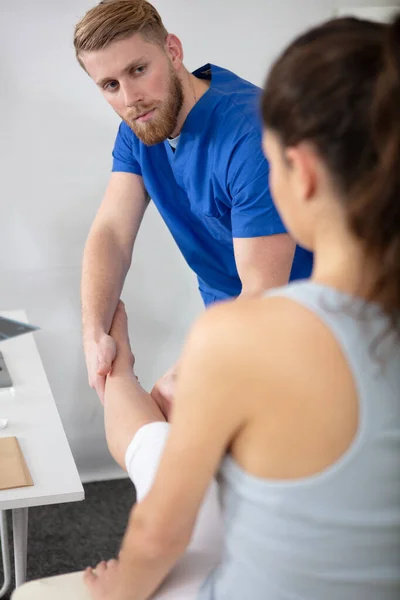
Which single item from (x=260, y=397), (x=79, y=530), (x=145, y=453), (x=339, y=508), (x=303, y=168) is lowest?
(x=79, y=530)

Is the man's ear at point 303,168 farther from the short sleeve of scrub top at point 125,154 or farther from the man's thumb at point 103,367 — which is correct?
the short sleeve of scrub top at point 125,154

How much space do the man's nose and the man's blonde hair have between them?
92 mm

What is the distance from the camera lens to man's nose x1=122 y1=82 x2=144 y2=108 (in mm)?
1696

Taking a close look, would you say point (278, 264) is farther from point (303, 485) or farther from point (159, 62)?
point (303, 485)

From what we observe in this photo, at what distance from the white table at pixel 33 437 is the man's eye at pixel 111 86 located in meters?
0.57

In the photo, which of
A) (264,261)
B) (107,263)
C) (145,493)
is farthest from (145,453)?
(107,263)

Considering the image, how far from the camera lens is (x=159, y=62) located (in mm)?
1714

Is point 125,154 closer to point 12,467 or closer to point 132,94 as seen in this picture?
point 132,94

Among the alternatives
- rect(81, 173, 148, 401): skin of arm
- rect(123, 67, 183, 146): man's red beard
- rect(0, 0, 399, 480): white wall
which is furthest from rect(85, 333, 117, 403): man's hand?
rect(0, 0, 399, 480): white wall

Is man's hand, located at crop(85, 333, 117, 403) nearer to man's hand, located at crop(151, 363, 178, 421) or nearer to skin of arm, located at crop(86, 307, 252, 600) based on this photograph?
man's hand, located at crop(151, 363, 178, 421)

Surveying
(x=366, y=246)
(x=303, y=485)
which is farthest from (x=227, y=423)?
(x=366, y=246)

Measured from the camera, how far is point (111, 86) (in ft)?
5.69

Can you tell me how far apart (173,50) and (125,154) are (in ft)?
0.83

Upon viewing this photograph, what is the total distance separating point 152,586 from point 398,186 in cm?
51
